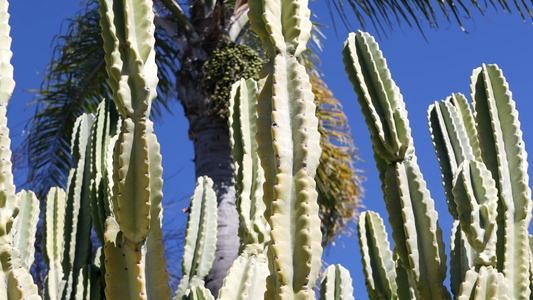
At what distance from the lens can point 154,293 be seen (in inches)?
80.4

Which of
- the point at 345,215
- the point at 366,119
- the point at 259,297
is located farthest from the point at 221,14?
the point at 259,297

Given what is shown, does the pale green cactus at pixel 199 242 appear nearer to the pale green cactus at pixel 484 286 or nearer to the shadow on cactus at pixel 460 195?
the shadow on cactus at pixel 460 195

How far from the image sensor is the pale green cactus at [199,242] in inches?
131

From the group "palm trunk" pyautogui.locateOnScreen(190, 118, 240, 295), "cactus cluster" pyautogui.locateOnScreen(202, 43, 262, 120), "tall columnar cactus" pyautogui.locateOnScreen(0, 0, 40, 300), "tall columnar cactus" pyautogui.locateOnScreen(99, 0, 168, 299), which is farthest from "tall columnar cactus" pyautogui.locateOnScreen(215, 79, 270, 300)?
"cactus cluster" pyautogui.locateOnScreen(202, 43, 262, 120)

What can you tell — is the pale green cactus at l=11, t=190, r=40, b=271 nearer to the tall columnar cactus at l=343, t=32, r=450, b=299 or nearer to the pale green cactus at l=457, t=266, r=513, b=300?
the tall columnar cactus at l=343, t=32, r=450, b=299

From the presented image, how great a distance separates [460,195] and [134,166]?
3.88 feet

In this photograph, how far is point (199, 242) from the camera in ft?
11.1

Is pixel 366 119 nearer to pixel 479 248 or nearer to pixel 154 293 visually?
pixel 479 248

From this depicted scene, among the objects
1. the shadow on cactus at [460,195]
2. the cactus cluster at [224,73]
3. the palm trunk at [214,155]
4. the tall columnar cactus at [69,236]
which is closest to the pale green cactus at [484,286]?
the shadow on cactus at [460,195]

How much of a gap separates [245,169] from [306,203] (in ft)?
3.38

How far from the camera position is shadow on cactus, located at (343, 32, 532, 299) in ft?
7.82

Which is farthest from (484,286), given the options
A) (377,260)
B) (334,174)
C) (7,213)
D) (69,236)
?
(334,174)

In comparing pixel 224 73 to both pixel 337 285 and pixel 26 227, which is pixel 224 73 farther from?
pixel 337 285

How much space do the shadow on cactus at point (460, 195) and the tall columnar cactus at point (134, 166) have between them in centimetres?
89
